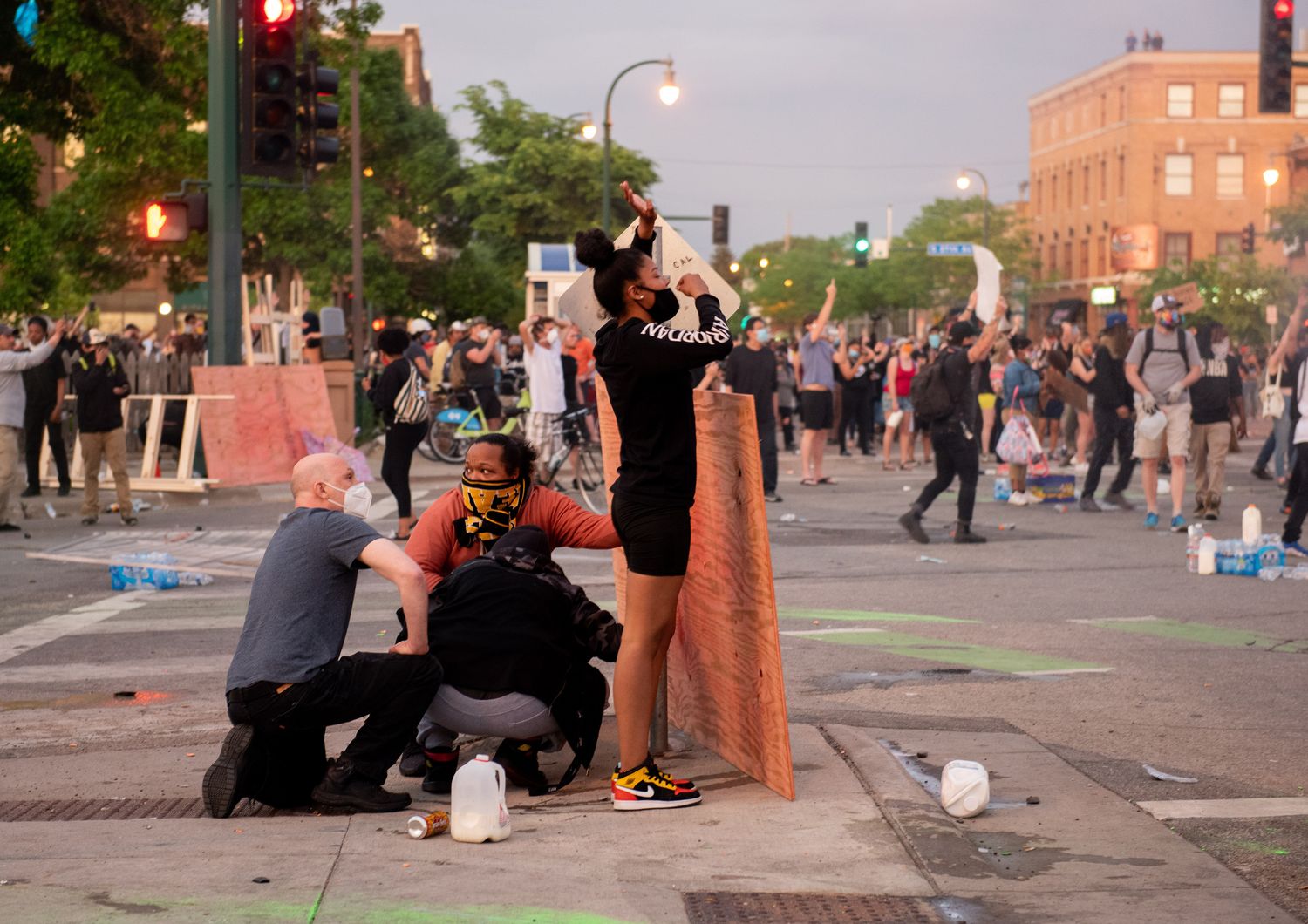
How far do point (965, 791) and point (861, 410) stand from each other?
21.5 metres

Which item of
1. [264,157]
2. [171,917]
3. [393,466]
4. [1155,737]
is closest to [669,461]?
[171,917]

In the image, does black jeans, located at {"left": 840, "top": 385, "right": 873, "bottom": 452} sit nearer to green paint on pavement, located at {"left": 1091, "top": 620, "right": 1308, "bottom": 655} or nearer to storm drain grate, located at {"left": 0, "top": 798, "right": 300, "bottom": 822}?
green paint on pavement, located at {"left": 1091, "top": 620, "right": 1308, "bottom": 655}

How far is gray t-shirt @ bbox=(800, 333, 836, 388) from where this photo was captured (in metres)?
20.1

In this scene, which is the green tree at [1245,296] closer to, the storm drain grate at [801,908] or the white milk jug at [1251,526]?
the white milk jug at [1251,526]

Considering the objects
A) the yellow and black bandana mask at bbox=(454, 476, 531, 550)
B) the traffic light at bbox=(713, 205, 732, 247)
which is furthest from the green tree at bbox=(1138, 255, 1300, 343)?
the yellow and black bandana mask at bbox=(454, 476, 531, 550)

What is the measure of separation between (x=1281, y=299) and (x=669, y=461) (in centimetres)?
4552

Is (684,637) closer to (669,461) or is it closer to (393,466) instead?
(669,461)

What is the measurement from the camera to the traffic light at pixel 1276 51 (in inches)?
777

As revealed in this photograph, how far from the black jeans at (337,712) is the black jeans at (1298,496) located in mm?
8873

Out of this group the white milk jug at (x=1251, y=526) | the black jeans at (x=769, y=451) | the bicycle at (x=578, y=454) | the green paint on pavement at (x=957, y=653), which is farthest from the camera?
the black jeans at (x=769, y=451)

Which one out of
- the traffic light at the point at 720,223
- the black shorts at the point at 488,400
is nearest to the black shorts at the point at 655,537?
the black shorts at the point at 488,400

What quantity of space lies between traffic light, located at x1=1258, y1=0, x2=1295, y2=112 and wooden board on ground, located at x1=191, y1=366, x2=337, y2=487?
1148 cm

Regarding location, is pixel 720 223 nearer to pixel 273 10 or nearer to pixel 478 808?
pixel 273 10

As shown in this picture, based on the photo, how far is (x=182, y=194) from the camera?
16.4 m
